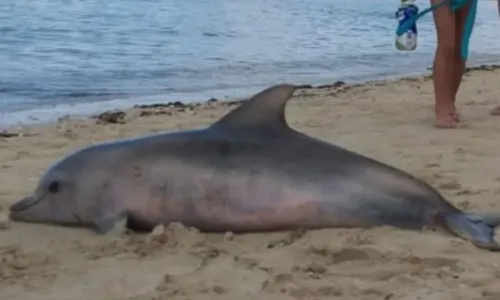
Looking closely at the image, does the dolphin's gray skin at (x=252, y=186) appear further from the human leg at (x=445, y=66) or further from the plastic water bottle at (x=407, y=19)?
the plastic water bottle at (x=407, y=19)

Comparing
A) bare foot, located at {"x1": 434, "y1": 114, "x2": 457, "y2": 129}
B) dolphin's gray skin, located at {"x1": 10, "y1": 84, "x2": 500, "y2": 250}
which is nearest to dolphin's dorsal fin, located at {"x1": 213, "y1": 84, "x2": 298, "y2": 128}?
dolphin's gray skin, located at {"x1": 10, "y1": 84, "x2": 500, "y2": 250}

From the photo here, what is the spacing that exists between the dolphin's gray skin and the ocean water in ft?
15.3

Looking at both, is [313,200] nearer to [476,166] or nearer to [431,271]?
[431,271]

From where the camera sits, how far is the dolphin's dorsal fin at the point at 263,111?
425 centimetres

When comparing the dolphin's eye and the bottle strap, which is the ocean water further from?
the dolphin's eye

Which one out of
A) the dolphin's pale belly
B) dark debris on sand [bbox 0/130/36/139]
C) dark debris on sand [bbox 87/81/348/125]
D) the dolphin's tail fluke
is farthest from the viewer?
dark debris on sand [bbox 87/81/348/125]

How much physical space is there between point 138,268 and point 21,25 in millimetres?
14937

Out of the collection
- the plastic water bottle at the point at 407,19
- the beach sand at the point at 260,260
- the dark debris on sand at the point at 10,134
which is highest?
the plastic water bottle at the point at 407,19

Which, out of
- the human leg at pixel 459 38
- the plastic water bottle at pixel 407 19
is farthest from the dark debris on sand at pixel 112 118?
the human leg at pixel 459 38

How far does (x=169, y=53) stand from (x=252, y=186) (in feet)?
36.4

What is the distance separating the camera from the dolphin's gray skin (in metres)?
4.12

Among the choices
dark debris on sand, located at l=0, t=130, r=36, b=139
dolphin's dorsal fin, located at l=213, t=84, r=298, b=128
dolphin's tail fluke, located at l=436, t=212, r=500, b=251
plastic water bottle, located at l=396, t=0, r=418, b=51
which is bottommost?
dark debris on sand, located at l=0, t=130, r=36, b=139

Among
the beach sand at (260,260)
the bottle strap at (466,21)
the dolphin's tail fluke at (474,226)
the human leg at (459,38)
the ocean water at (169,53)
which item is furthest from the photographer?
the ocean water at (169,53)

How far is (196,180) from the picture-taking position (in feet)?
13.8
